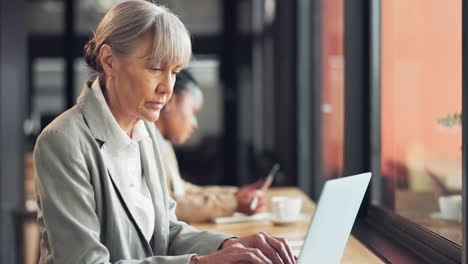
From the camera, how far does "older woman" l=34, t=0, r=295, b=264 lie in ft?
4.31

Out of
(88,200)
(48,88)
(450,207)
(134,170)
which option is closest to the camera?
(88,200)

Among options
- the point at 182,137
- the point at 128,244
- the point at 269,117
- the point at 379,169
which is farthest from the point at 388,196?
the point at 269,117

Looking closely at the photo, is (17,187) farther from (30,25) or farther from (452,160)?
(452,160)

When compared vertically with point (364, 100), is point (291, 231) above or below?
below

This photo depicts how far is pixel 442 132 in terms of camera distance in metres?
1.83

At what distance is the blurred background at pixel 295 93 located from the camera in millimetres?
1911

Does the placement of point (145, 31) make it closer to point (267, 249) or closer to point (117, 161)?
point (117, 161)

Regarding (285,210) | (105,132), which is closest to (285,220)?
(285,210)

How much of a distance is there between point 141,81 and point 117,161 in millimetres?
225

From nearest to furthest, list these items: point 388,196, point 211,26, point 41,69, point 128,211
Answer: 1. point 128,211
2. point 388,196
3. point 41,69
4. point 211,26

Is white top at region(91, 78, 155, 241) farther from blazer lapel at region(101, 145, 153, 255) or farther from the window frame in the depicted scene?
the window frame

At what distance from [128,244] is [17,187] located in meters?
3.28

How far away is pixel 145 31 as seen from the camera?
1420mm

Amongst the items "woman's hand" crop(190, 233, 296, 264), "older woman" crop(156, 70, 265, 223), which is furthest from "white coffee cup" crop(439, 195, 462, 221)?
"older woman" crop(156, 70, 265, 223)
